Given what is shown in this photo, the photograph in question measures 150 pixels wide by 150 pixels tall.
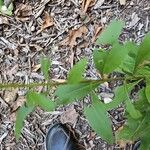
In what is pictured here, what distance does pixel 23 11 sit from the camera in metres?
2.73

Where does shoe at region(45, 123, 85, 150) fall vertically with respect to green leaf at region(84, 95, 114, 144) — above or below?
below

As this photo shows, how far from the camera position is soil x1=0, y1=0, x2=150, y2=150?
237cm

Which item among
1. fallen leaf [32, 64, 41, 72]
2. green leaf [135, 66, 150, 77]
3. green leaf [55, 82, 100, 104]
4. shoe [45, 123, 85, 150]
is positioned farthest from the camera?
fallen leaf [32, 64, 41, 72]

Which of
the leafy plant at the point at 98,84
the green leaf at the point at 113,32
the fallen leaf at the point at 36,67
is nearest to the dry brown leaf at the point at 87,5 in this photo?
the fallen leaf at the point at 36,67

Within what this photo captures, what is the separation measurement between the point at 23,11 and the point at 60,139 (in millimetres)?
896

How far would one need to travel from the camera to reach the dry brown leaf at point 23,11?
2717 mm

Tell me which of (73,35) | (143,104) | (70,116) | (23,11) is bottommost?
(70,116)

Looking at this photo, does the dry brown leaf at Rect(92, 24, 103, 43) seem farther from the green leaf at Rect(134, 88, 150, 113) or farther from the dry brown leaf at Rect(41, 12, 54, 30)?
the green leaf at Rect(134, 88, 150, 113)

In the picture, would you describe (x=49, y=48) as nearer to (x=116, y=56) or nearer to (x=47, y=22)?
(x=47, y=22)

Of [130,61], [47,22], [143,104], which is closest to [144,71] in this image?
[130,61]

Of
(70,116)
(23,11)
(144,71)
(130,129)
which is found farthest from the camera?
(23,11)

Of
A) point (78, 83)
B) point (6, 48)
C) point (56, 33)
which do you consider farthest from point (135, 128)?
point (6, 48)

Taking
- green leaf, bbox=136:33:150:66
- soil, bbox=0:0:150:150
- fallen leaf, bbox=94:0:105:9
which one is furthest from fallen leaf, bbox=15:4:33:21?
green leaf, bbox=136:33:150:66

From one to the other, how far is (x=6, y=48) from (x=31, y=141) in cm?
65
